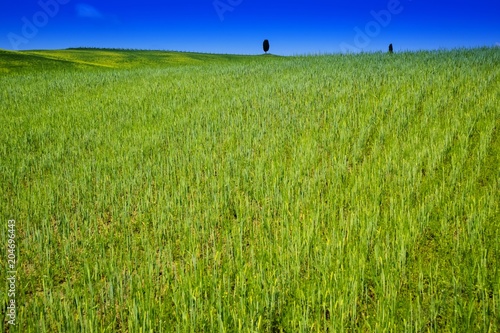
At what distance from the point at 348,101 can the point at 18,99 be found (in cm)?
1162

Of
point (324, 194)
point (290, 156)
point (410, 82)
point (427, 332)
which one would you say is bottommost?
point (427, 332)

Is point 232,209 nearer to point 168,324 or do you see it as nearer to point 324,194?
point 324,194

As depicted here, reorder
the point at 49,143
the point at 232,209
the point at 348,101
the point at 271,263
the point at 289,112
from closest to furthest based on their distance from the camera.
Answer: the point at 271,263 < the point at 232,209 < the point at 49,143 < the point at 289,112 < the point at 348,101

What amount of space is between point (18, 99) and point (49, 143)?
7.30 meters

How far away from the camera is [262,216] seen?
12.2 ft

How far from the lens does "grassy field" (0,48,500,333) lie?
2.30m

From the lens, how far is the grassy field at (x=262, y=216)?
7.54 feet

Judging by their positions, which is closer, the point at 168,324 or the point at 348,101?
the point at 168,324

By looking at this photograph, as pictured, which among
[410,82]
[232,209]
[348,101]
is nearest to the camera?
[232,209]

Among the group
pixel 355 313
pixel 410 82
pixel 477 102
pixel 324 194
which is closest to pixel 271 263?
pixel 355 313

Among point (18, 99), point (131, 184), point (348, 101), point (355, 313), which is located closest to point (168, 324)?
point (355, 313)

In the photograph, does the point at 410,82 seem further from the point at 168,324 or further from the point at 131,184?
the point at 168,324

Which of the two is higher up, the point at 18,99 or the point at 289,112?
the point at 18,99

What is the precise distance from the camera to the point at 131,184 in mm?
4906
